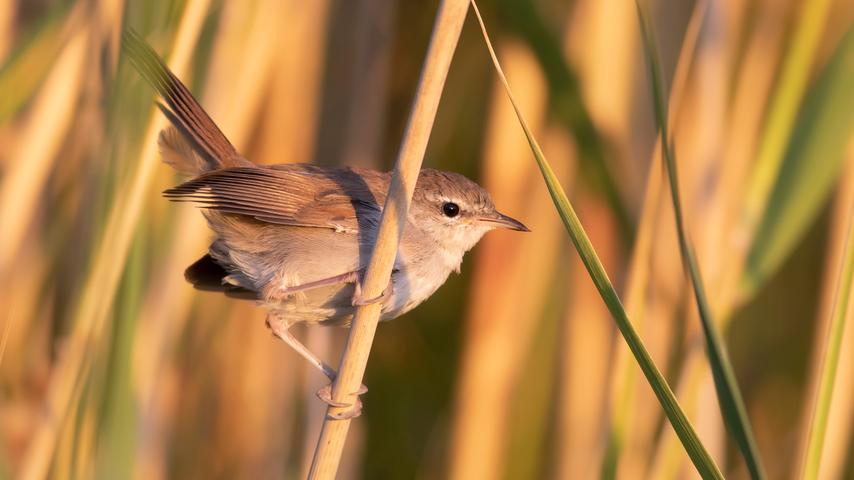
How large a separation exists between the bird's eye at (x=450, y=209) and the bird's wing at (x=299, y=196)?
166 mm

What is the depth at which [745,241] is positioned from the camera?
7.10 feet

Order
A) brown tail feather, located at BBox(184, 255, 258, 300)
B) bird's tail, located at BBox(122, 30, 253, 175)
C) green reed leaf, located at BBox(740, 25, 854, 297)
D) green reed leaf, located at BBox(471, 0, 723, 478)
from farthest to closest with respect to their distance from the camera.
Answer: brown tail feather, located at BBox(184, 255, 258, 300) < green reed leaf, located at BBox(740, 25, 854, 297) < bird's tail, located at BBox(122, 30, 253, 175) < green reed leaf, located at BBox(471, 0, 723, 478)

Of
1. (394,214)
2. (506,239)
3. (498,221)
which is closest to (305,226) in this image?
(498,221)

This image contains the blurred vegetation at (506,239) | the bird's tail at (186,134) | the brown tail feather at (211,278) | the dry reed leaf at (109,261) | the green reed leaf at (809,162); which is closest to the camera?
the dry reed leaf at (109,261)

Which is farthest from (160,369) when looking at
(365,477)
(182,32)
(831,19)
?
(831,19)

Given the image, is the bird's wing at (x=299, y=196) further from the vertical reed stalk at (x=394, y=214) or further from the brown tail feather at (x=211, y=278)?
the vertical reed stalk at (x=394, y=214)

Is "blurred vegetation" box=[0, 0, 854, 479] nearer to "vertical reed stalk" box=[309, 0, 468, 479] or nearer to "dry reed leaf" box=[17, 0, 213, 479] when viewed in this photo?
"dry reed leaf" box=[17, 0, 213, 479]

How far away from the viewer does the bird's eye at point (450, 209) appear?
2.15m

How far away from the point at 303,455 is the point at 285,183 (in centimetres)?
111

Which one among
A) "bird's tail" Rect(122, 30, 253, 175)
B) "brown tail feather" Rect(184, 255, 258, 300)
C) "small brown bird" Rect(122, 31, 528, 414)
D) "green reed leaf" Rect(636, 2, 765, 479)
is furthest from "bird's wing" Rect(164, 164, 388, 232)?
"green reed leaf" Rect(636, 2, 765, 479)

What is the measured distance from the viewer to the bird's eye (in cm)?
215

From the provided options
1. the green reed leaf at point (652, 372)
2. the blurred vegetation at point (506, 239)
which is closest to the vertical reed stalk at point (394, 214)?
the green reed leaf at point (652, 372)

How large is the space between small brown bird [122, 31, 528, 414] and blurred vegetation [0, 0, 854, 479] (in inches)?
4.3

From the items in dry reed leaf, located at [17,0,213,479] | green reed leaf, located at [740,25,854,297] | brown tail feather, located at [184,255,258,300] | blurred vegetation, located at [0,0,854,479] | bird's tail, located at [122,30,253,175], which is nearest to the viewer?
dry reed leaf, located at [17,0,213,479]
